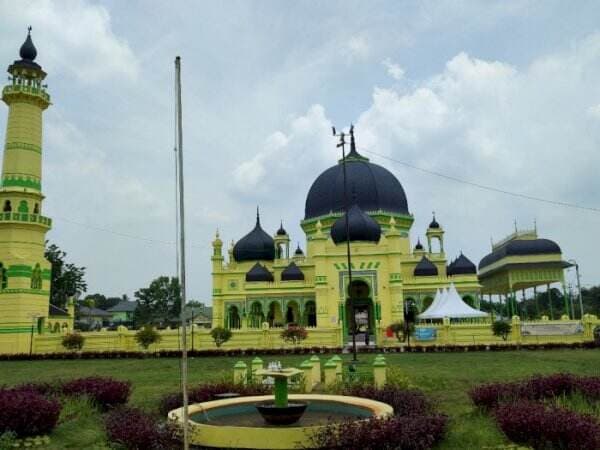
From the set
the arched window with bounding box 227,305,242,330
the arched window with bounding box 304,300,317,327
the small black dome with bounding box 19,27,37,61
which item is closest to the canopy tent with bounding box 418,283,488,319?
the arched window with bounding box 304,300,317,327

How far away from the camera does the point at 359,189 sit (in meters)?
42.4

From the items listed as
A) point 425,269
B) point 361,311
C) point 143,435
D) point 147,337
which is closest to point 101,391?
point 143,435

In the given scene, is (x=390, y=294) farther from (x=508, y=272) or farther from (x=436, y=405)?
(x=436, y=405)

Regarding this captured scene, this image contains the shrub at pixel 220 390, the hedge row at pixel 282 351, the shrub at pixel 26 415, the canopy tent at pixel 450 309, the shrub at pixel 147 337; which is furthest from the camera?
the canopy tent at pixel 450 309

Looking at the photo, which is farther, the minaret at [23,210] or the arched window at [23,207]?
the arched window at [23,207]

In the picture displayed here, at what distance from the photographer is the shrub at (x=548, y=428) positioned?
21.2 feet

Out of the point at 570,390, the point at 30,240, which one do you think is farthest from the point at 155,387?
the point at 30,240

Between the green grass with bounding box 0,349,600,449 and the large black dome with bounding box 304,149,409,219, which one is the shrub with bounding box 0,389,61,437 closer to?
the green grass with bounding box 0,349,600,449

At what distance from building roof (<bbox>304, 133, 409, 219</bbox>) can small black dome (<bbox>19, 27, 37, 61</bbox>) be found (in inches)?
903

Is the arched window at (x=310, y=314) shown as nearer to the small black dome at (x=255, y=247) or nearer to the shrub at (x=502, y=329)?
the small black dome at (x=255, y=247)

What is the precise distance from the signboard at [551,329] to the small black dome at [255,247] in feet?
70.0

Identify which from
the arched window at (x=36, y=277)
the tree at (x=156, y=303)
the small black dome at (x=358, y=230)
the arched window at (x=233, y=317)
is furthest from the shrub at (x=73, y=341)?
the tree at (x=156, y=303)

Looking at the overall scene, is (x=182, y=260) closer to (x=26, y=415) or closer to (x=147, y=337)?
(x=26, y=415)

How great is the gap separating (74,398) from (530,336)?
23.4 m
